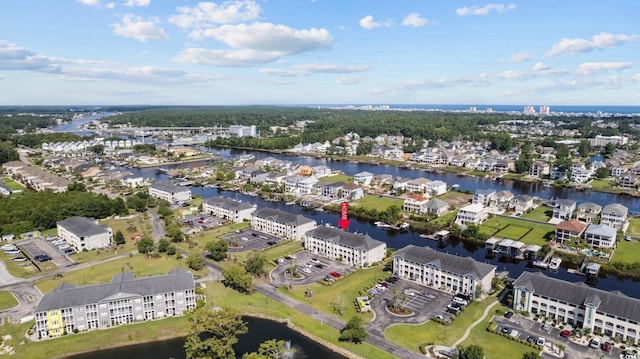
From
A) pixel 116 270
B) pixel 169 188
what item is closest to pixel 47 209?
pixel 169 188

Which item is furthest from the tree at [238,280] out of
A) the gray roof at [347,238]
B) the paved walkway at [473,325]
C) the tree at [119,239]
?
the tree at [119,239]

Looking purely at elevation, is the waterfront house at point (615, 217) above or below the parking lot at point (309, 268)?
above

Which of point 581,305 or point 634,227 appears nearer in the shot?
point 581,305

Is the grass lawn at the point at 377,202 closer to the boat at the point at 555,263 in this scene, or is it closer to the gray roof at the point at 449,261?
the gray roof at the point at 449,261

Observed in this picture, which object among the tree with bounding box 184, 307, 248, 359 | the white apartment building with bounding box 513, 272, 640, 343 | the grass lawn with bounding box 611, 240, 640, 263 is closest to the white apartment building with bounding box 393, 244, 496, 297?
the white apartment building with bounding box 513, 272, 640, 343

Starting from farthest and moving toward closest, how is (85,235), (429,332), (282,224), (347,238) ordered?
1. (282,224)
2. (85,235)
3. (347,238)
4. (429,332)

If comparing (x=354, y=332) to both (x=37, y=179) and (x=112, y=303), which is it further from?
(x=37, y=179)
